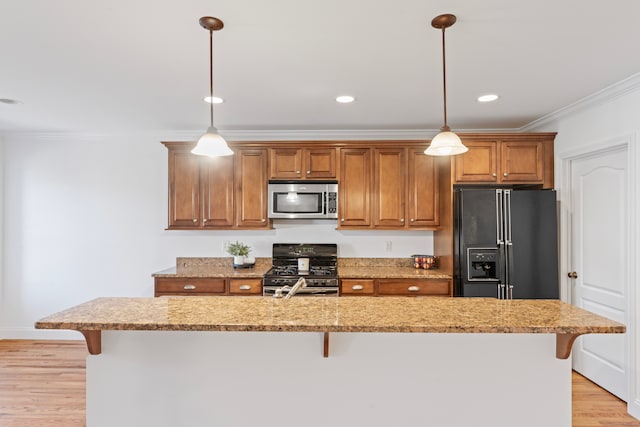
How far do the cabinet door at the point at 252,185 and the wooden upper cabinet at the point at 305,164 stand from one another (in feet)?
0.40

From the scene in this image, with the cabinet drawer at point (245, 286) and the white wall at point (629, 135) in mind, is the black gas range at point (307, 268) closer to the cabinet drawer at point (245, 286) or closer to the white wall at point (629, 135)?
the cabinet drawer at point (245, 286)

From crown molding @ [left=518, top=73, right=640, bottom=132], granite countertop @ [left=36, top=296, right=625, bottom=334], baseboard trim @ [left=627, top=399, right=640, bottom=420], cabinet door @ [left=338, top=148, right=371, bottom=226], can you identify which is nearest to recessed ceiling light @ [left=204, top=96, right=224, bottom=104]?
cabinet door @ [left=338, top=148, right=371, bottom=226]

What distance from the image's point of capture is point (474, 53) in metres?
2.20

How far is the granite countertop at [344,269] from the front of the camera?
3.52 meters

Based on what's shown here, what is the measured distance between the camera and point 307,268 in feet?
12.7

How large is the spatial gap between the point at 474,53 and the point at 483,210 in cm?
155

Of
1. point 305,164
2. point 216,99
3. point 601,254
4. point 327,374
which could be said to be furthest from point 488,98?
point 327,374

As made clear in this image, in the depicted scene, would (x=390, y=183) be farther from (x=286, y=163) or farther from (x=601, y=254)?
(x=601, y=254)

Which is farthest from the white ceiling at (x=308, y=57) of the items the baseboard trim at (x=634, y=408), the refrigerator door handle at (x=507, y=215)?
the baseboard trim at (x=634, y=408)

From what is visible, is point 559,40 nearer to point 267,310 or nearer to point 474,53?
point 474,53

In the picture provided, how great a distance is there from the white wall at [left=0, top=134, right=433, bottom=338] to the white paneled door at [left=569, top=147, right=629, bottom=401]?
325cm

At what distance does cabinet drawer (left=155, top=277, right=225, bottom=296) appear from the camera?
352 cm

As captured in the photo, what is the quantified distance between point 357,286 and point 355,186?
1.05 m

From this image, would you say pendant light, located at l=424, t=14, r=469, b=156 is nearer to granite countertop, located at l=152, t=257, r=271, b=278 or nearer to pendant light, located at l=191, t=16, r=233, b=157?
pendant light, located at l=191, t=16, r=233, b=157
